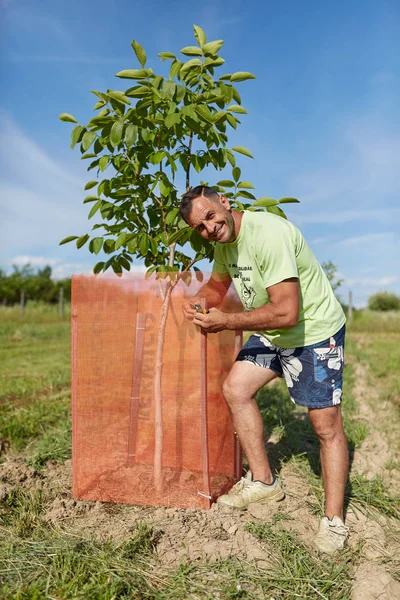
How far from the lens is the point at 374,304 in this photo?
1400 inches

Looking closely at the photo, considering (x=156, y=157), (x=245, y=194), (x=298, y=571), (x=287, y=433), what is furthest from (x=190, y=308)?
(x=287, y=433)

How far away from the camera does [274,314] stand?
243cm

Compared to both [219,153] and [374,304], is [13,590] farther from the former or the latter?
[374,304]

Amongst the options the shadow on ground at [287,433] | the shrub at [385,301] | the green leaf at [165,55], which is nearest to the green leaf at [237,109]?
the green leaf at [165,55]

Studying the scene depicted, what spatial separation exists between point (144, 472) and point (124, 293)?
3.34 ft

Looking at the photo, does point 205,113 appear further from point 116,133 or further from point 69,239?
point 69,239

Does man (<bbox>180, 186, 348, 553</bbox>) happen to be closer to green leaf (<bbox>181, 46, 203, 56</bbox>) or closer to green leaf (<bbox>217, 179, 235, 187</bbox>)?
green leaf (<bbox>217, 179, 235, 187</bbox>)

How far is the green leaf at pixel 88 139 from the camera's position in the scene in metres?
2.42

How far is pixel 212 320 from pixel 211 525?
40.6 inches

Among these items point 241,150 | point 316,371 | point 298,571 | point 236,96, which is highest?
point 236,96

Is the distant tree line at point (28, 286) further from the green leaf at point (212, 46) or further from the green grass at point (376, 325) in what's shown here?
the green leaf at point (212, 46)

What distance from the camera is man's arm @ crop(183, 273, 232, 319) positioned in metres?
2.68

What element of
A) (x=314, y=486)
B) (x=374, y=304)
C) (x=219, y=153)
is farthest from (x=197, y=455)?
(x=374, y=304)

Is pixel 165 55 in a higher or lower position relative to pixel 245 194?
higher
